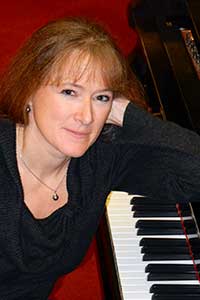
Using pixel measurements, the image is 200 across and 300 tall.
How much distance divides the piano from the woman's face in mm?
548

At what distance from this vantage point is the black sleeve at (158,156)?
2211mm

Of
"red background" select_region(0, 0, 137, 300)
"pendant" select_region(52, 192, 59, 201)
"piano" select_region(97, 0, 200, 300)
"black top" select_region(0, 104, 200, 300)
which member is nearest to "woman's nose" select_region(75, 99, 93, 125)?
"black top" select_region(0, 104, 200, 300)

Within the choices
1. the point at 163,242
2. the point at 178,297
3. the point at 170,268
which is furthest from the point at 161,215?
the point at 178,297

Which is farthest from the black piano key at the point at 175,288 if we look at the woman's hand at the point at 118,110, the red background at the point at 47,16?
the red background at the point at 47,16

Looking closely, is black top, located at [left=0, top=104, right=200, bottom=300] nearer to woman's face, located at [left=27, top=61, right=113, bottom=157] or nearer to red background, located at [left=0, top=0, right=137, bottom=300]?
woman's face, located at [left=27, top=61, right=113, bottom=157]

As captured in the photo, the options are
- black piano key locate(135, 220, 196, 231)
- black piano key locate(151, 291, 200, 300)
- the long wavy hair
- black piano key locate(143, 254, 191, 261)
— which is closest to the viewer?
the long wavy hair

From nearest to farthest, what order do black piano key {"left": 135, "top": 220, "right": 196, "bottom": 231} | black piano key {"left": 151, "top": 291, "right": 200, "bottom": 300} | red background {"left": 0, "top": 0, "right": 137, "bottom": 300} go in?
black piano key {"left": 151, "top": 291, "right": 200, "bottom": 300}, black piano key {"left": 135, "top": 220, "right": 196, "bottom": 231}, red background {"left": 0, "top": 0, "right": 137, "bottom": 300}

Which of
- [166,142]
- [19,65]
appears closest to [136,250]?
[166,142]

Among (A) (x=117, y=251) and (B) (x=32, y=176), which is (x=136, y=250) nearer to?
(A) (x=117, y=251)

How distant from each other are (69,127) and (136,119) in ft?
1.26

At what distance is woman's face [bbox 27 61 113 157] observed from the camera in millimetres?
1856

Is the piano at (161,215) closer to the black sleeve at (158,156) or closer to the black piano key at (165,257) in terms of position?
the black piano key at (165,257)

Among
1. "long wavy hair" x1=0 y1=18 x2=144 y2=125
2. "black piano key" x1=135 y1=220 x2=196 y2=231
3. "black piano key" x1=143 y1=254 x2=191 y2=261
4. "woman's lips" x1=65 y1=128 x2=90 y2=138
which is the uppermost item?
"long wavy hair" x1=0 y1=18 x2=144 y2=125

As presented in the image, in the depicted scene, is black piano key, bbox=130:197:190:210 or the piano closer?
the piano
